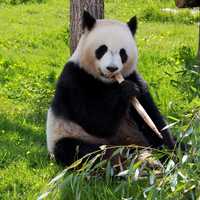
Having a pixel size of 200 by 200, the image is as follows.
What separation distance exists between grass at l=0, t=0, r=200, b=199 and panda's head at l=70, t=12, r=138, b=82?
0.61 metres

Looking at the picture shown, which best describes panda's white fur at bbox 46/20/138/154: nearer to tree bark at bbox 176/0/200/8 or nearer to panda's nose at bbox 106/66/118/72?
panda's nose at bbox 106/66/118/72

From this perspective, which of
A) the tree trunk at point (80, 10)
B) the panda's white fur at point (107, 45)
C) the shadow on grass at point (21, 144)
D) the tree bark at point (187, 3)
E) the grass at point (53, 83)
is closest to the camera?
the grass at point (53, 83)

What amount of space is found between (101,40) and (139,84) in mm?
614

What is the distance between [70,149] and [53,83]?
274 centimetres

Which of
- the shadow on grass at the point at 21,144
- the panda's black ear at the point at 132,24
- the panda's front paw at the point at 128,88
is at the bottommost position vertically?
the shadow on grass at the point at 21,144

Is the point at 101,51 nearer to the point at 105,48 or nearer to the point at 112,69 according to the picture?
the point at 105,48

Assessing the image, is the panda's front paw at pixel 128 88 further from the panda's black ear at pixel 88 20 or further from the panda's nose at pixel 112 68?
the panda's black ear at pixel 88 20

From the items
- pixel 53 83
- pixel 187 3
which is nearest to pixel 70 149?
pixel 53 83

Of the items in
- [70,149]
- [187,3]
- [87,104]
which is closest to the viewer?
[87,104]

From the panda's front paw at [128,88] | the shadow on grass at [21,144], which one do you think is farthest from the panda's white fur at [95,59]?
the shadow on grass at [21,144]

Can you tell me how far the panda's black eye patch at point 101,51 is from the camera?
187 inches

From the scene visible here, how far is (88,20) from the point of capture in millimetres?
4887

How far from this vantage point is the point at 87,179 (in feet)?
14.9

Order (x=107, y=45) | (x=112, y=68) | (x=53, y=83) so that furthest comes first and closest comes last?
(x=53, y=83) → (x=107, y=45) → (x=112, y=68)
